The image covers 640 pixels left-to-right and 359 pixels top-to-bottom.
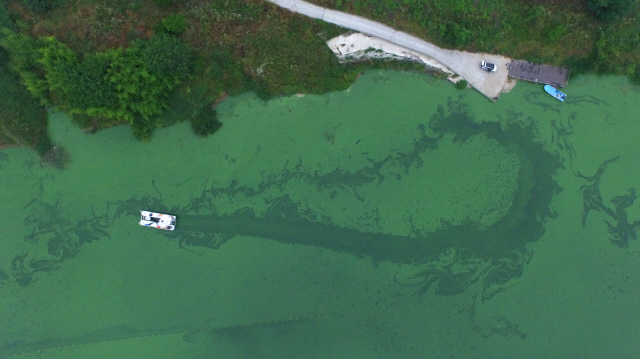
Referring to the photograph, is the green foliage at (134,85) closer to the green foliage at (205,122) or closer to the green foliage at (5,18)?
the green foliage at (205,122)

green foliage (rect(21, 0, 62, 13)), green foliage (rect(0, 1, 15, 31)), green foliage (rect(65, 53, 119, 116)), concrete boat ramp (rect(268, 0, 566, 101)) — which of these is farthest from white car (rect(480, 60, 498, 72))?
green foliage (rect(0, 1, 15, 31))

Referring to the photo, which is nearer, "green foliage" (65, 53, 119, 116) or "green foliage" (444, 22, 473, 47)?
"green foliage" (65, 53, 119, 116)

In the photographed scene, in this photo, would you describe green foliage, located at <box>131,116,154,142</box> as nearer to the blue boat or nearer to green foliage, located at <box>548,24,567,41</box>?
the blue boat

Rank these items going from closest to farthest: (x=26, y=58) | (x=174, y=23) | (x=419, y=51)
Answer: (x=26, y=58)
(x=174, y=23)
(x=419, y=51)

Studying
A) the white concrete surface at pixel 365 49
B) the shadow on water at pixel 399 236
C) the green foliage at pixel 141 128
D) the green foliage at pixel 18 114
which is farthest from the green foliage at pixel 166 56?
the white concrete surface at pixel 365 49

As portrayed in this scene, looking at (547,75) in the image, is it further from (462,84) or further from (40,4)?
(40,4)

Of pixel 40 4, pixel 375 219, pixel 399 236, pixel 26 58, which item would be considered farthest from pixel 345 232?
pixel 40 4

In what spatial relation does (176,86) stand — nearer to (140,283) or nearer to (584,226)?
(140,283)

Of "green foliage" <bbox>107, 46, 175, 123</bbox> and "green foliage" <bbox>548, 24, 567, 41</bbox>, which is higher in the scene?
"green foliage" <bbox>548, 24, 567, 41</bbox>
